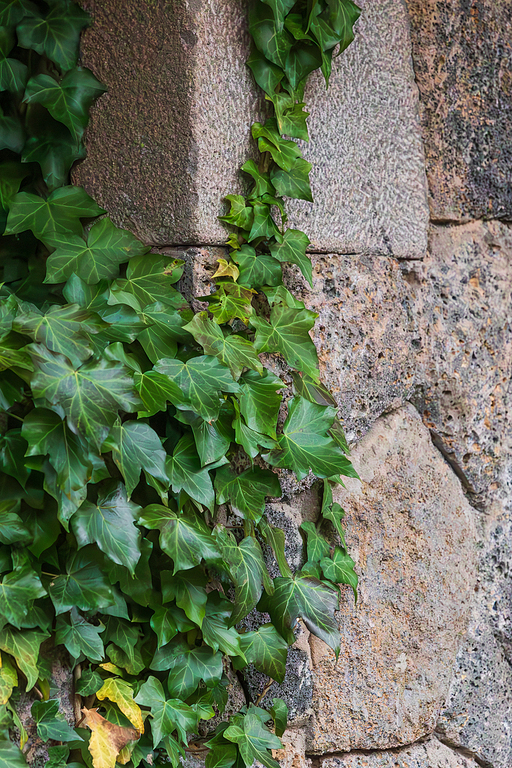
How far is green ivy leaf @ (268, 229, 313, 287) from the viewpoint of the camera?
1.00 metres

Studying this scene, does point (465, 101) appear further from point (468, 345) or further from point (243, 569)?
point (243, 569)

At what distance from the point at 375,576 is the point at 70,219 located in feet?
2.43

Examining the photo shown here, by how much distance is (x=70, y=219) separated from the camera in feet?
3.18

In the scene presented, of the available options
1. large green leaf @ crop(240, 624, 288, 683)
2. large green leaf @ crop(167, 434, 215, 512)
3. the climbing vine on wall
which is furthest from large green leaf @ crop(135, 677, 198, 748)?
large green leaf @ crop(167, 434, 215, 512)

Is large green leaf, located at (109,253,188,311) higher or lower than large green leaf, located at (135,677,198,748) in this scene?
higher

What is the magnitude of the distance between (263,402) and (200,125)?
15.2 inches

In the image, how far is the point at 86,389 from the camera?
30.6 inches

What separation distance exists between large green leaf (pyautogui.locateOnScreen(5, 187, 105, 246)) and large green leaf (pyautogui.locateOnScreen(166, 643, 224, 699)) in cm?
59

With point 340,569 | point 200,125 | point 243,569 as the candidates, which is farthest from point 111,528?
point 200,125

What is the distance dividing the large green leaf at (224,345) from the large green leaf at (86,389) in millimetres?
123

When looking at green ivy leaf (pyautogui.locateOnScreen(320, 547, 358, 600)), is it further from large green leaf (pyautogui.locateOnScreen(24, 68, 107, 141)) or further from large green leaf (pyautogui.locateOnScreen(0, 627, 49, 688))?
large green leaf (pyautogui.locateOnScreen(24, 68, 107, 141))

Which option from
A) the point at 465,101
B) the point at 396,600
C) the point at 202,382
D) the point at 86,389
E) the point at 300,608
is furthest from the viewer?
the point at 465,101

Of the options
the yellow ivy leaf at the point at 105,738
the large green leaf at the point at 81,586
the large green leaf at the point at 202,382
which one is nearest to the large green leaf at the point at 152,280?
the large green leaf at the point at 202,382

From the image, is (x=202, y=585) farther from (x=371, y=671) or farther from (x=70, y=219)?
(x=70, y=219)
